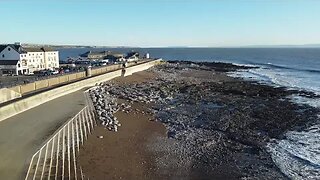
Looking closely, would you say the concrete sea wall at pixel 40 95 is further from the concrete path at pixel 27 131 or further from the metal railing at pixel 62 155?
the metal railing at pixel 62 155

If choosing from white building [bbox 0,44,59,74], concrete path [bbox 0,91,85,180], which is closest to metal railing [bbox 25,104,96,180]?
concrete path [bbox 0,91,85,180]

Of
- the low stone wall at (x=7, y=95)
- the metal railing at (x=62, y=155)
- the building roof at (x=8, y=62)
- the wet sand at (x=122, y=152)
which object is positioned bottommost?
the wet sand at (x=122, y=152)

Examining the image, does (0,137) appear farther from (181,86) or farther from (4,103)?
(181,86)

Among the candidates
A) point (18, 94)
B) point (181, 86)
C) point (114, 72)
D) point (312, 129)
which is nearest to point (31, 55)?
point (114, 72)

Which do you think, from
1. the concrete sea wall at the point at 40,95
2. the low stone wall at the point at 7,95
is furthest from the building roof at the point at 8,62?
the low stone wall at the point at 7,95

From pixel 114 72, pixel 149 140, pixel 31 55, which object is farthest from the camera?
pixel 31 55

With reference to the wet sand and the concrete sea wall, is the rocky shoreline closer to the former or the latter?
the wet sand

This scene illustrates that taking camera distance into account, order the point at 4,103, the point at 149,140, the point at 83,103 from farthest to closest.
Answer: the point at 83,103, the point at 4,103, the point at 149,140
